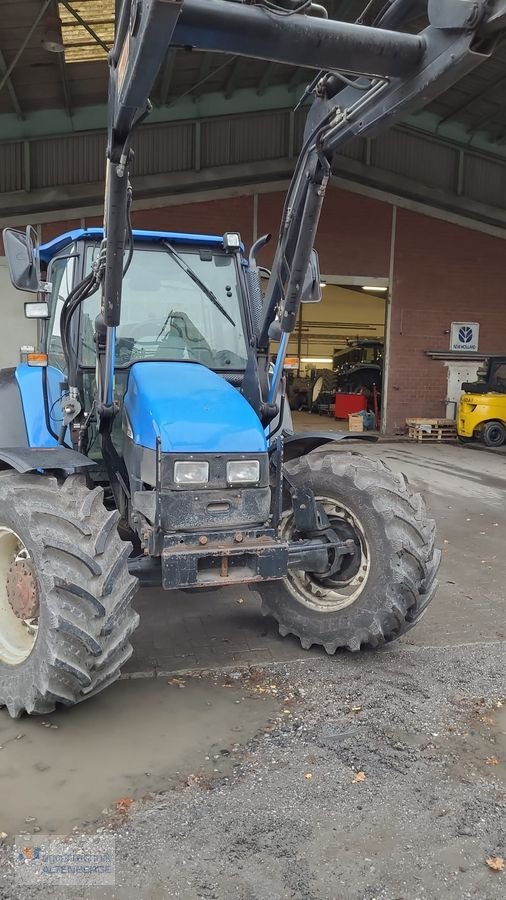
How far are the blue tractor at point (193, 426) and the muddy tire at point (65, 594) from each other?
1 cm

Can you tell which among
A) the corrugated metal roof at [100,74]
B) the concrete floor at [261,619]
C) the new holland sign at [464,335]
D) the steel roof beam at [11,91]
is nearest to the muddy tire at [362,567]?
the concrete floor at [261,619]

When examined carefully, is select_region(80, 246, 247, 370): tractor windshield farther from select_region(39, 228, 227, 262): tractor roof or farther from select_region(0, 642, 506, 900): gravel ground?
select_region(0, 642, 506, 900): gravel ground

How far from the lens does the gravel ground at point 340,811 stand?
248 cm

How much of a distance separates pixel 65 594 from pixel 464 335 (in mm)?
16510

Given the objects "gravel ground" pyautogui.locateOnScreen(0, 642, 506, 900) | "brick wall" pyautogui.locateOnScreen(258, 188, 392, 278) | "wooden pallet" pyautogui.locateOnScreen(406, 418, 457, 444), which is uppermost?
"brick wall" pyautogui.locateOnScreen(258, 188, 392, 278)

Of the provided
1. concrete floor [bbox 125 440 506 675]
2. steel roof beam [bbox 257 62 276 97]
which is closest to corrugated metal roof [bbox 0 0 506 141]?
steel roof beam [bbox 257 62 276 97]

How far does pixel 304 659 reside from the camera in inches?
169

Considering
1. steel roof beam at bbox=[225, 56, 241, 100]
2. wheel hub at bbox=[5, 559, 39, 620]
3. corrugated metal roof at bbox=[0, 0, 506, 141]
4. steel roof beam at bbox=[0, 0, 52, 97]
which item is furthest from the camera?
steel roof beam at bbox=[225, 56, 241, 100]

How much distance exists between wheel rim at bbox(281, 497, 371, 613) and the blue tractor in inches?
0.5

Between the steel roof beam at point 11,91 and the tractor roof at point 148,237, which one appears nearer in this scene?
the tractor roof at point 148,237

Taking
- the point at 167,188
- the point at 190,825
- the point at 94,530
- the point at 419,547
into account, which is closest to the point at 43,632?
the point at 94,530

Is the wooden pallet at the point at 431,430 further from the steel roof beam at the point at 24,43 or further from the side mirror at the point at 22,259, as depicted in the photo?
the side mirror at the point at 22,259

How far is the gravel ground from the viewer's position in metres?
2.48

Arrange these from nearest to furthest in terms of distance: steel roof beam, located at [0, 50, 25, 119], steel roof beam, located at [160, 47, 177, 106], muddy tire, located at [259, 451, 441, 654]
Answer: muddy tire, located at [259, 451, 441, 654], steel roof beam, located at [0, 50, 25, 119], steel roof beam, located at [160, 47, 177, 106]
